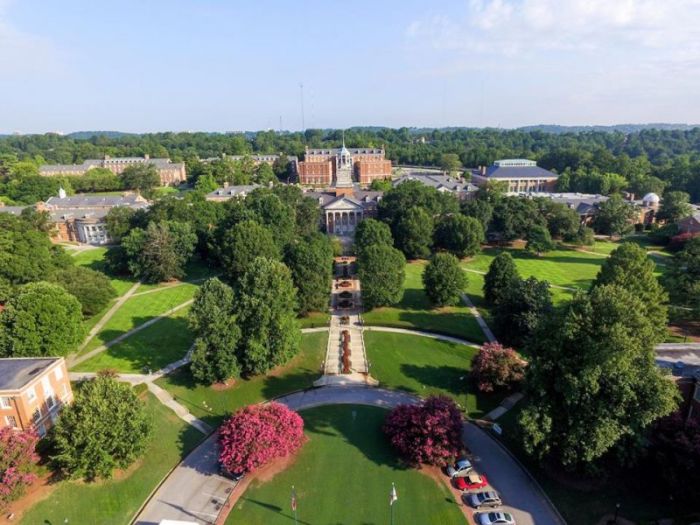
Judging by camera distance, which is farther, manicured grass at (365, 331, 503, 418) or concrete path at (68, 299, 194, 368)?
concrete path at (68, 299, 194, 368)

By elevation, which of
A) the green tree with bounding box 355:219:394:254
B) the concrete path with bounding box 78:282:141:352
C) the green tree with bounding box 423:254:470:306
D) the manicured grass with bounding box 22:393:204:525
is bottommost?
the manicured grass with bounding box 22:393:204:525

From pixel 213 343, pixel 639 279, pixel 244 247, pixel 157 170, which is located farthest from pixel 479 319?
pixel 157 170

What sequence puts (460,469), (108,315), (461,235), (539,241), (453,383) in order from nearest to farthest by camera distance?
(460,469), (453,383), (108,315), (461,235), (539,241)

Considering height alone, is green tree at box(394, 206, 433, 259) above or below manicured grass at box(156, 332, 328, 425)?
above

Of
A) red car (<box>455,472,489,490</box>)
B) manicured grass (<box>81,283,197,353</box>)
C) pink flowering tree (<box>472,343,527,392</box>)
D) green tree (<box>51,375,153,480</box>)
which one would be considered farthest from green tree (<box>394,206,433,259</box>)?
green tree (<box>51,375,153,480</box>)

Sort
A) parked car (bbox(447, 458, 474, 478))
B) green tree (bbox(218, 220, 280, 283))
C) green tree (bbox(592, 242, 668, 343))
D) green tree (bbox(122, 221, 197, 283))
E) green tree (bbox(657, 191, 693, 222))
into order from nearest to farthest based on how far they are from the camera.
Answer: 1. parked car (bbox(447, 458, 474, 478))
2. green tree (bbox(592, 242, 668, 343))
3. green tree (bbox(218, 220, 280, 283))
4. green tree (bbox(122, 221, 197, 283))
5. green tree (bbox(657, 191, 693, 222))

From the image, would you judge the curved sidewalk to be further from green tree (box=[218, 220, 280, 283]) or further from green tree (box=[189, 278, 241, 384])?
green tree (box=[218, 220, 280, 283])

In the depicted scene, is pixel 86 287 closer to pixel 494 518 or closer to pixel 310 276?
pixel 310 276

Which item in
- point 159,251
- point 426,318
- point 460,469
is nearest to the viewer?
point 460,469
